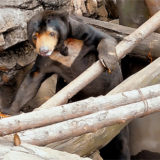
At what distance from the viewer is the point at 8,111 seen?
182 inches

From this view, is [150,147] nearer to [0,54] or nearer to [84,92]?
[84,92]

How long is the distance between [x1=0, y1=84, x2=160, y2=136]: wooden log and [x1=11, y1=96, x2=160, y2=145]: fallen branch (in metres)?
0.05

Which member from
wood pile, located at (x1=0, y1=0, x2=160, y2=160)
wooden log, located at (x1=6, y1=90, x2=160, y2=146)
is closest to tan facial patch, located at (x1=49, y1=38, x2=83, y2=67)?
wood pile, located at (x1=0, y1=0, x2=160, y2=160)

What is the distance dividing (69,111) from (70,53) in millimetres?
2235

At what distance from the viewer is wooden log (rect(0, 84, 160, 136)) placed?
7.70 ft

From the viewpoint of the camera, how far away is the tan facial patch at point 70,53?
454 centimetres

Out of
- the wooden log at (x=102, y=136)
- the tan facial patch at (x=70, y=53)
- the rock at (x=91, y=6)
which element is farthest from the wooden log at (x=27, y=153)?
the rock at (x=91, y=6)

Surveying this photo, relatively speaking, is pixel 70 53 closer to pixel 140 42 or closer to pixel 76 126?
pixel 140 42

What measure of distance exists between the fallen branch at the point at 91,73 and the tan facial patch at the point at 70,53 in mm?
788

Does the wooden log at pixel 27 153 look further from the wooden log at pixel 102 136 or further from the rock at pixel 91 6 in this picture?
the rock at pixel 91 6

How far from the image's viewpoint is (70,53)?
4664 mm

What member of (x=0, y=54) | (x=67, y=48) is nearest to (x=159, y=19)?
(x=67, y=48)

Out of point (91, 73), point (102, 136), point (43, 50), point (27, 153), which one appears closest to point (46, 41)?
point (43, 50)

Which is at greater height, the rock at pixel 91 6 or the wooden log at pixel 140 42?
the wooden log at pixel 140 42
